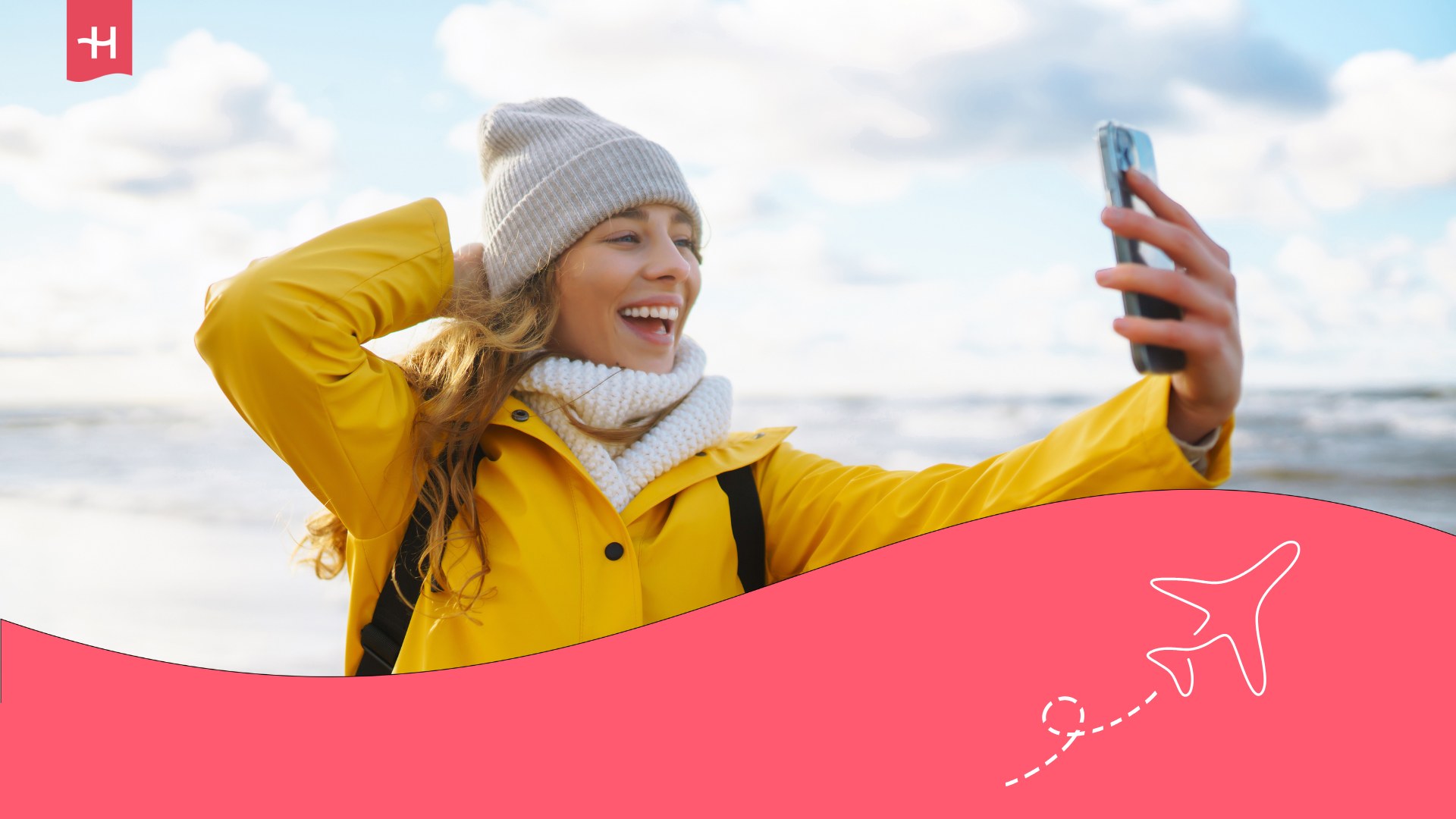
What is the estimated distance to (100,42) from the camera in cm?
180

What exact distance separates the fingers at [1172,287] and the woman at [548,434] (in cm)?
16

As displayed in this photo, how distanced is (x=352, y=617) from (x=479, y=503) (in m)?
0.39

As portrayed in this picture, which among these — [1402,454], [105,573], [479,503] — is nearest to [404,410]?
[479,503]

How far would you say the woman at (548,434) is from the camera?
4.81ft

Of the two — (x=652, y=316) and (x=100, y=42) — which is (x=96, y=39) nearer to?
(x=100, y=42)

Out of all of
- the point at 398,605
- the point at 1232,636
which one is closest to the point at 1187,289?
the point at 1232,636

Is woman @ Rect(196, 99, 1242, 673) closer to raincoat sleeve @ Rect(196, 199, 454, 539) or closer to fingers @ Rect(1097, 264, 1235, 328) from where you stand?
raincoat sleeve @ Rect(196, 199, 454, 539)

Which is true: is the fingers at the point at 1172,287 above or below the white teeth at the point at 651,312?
below

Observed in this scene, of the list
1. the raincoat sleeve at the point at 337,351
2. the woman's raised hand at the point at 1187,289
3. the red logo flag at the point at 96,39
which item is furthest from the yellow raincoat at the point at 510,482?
the red logo flag at the point at 96,39

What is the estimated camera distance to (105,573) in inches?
239

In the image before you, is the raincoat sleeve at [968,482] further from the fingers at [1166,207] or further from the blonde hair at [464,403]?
the blonde hair at [464,403]

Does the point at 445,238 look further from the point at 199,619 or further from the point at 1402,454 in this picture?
the point at 1402,454

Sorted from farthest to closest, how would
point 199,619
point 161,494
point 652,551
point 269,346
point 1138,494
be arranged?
point 161,494, point 199,619, point 652,551, point 269,346, point 1138,494

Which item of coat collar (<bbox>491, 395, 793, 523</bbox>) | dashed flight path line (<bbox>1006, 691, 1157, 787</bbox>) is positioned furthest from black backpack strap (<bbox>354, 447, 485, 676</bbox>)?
dashed flight path line (<bbox>1006, 691, 1157, 787</bbox>)
